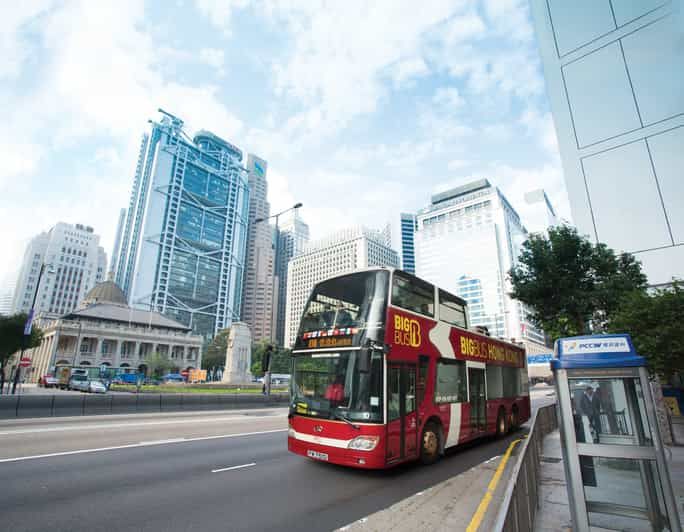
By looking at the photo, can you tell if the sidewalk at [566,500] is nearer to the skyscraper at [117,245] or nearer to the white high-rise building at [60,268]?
the white high-rise building at [60,268]

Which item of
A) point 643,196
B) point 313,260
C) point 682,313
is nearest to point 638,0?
point 643,196

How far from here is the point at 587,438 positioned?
15.5ft

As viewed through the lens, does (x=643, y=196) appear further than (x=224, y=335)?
No

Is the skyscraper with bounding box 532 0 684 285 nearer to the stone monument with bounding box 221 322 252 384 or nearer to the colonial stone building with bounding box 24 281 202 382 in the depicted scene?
the stone monument with bounding box 221 322 252 384

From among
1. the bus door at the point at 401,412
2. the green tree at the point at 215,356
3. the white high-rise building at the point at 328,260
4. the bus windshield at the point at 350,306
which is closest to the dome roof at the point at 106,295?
the green tree at the point at 215,356

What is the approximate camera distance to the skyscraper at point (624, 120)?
51.5 feet

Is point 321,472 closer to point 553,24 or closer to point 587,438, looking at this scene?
point 587,438

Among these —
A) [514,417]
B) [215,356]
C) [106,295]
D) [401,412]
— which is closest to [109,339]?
[106,295]

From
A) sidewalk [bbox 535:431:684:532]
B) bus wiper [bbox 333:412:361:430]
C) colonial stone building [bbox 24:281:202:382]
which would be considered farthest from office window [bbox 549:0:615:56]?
colonial stone building [bbox 24:281:202:382]

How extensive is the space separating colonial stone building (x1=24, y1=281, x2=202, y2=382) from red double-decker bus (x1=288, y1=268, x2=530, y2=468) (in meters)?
73.0

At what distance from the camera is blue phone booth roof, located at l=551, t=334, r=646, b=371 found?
14.3 ft

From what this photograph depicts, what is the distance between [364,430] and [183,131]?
164 meters

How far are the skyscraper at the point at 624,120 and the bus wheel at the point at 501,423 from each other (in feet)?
33.9

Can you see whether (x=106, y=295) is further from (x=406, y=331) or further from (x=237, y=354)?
(x=406, y=331)
